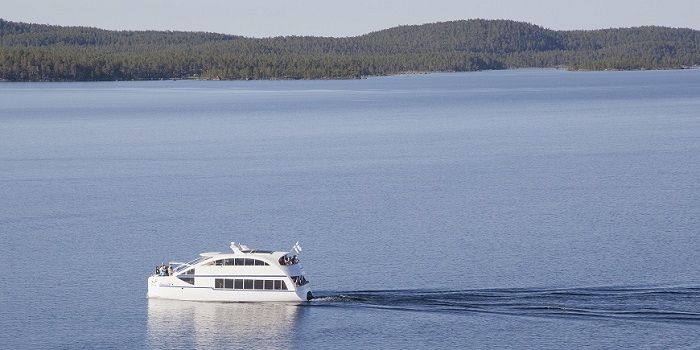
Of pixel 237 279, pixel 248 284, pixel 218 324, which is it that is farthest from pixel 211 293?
pixel 218 324

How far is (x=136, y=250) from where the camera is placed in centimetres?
6228

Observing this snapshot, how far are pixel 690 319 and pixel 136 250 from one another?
87.8 ft

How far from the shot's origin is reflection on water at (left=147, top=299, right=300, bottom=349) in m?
47.2

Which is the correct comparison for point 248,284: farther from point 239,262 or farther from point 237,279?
point 239,262

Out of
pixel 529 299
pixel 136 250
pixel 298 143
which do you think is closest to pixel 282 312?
pixel 529 299

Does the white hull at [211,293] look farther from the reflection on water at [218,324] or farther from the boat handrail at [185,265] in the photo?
the boat handrail at [185,265]

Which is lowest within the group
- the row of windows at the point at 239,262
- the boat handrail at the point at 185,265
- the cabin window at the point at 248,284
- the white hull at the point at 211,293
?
the white hull at the point at 211,293

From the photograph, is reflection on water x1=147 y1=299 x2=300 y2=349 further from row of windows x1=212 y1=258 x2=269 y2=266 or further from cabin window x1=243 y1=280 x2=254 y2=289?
row of windows x1=212 y1=258 x2=269 y2=266

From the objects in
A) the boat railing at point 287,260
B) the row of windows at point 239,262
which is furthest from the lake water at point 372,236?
the boat railing at point 287,260

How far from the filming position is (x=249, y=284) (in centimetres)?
5212

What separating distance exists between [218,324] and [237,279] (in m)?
2.93

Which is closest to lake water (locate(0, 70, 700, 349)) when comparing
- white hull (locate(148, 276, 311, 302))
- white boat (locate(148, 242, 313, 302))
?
white hull (locate(148, 276, 311, 302))

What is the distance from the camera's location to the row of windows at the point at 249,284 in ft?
170

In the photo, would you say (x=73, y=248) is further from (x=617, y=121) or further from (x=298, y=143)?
(x=617, y=121)
